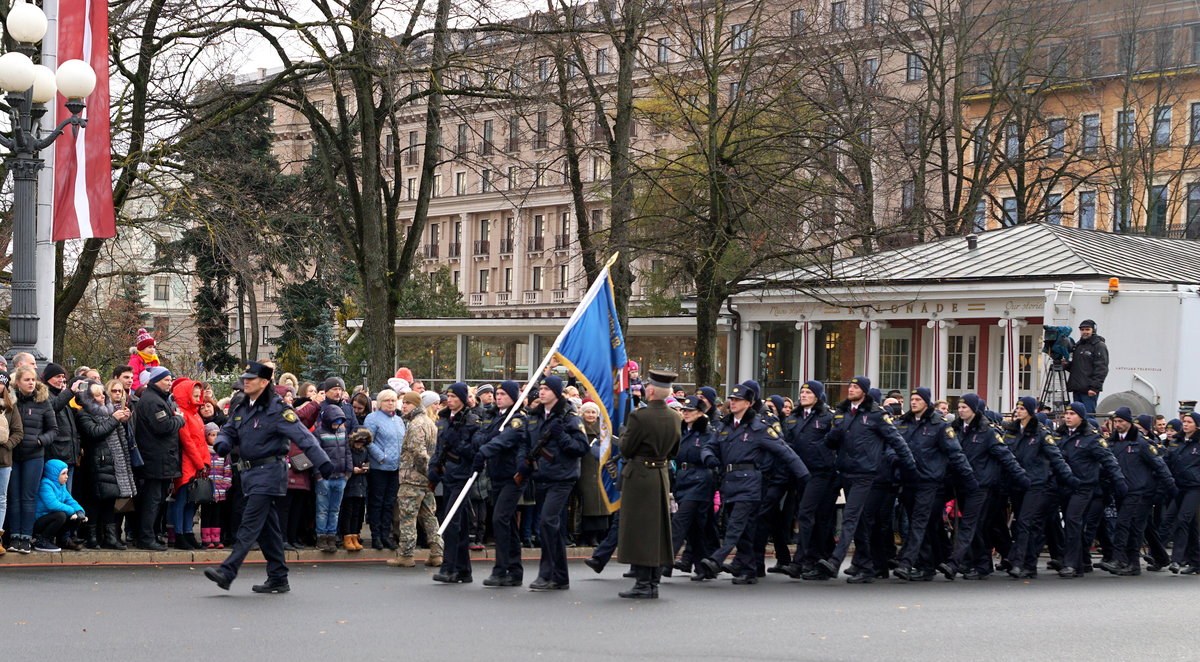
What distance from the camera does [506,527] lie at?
1355 centimetres

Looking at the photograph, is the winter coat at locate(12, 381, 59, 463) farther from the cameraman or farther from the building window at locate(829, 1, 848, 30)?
the building window at locate(829, 1, 848, 30)

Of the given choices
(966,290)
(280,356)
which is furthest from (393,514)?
(280,356)

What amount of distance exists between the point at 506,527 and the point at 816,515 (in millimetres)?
3464

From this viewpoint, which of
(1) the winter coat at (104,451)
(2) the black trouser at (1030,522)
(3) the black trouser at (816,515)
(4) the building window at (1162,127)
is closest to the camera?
(1) the winter coat at (104,451)

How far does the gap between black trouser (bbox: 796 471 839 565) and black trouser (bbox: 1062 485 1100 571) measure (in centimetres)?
335

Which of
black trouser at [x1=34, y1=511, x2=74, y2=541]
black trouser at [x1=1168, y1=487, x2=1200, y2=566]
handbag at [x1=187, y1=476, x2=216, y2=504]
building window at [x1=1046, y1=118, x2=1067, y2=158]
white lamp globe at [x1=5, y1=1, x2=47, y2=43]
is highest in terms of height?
building window at [x1=1046, y1=118, x2=1067, y2=158]

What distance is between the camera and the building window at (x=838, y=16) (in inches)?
1428

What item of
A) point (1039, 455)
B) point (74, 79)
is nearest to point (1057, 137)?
point (1039, 455)

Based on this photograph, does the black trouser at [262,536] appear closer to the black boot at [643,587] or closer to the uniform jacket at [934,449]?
the black boot at [643,587]

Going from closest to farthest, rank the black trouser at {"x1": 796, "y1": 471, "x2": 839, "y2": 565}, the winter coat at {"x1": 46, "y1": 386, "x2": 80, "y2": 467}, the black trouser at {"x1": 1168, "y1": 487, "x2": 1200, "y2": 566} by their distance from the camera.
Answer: the winter coat at {"x1": 46, "y1": 386, "x2": 80, "y2": 467}, the black trouser at {"x1": 796, "y1": 471, "x2": 839, "y2": 565}, the black trouser at {"x1": 1168, "y1": 487, "x2": 1200, "y2": 566}

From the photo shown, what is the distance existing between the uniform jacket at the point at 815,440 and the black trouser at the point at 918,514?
1.08 m

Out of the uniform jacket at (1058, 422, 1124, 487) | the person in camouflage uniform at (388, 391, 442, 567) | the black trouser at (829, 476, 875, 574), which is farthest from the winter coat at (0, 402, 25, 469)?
the uniform jacket at (1058, 422, 1124, 487)

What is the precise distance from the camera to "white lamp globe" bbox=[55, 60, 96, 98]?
14.9 metres

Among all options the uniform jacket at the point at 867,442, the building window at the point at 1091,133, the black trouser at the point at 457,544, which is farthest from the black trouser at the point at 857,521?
the building window at the point at 1091,133
